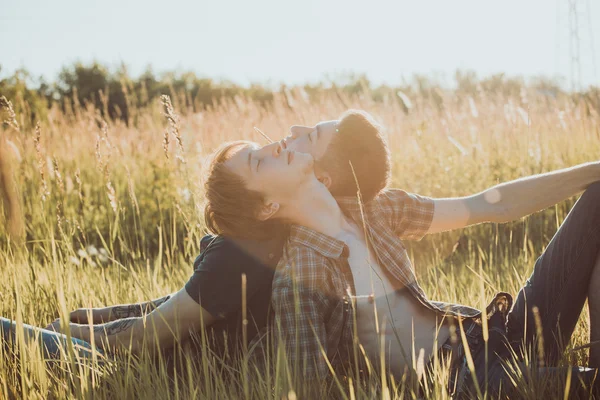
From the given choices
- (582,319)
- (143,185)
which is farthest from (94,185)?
(582,319)

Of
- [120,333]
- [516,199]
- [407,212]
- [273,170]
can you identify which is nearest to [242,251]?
[273,170]

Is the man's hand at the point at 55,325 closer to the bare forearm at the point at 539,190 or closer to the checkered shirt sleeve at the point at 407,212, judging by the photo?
the checkered shirt sleeve at the point at 407,212

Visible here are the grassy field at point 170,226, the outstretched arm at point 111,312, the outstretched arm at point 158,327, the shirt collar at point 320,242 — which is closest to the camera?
the grassy field at point 170,226

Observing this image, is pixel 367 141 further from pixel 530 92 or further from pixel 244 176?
pixel 530 92

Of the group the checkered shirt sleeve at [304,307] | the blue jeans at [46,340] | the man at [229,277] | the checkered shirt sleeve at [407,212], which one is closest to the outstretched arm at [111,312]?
the man at [229,277]

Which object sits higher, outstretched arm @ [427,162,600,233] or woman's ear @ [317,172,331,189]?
woman's ear @ [317,172,331,189]

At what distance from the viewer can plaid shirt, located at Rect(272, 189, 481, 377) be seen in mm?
1792

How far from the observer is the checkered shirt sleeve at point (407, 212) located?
229 cm

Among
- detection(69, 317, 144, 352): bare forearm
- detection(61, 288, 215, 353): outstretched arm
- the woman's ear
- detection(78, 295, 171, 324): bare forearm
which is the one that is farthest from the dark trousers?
detection(78, 295, 171, 324): bare forearm

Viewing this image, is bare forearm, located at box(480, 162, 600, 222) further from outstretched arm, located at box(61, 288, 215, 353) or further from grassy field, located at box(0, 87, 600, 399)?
outstretched arm, located at box(61, 288, 215, 353)

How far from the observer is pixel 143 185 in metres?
5.00

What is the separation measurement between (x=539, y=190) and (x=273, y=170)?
0.94 metres

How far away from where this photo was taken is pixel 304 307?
1839mm

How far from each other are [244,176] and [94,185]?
3.37m
